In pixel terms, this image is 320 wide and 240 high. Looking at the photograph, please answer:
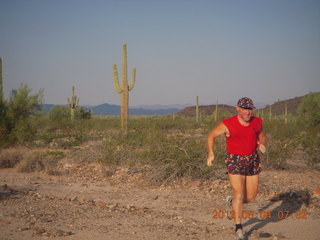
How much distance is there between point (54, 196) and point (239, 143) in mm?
4513

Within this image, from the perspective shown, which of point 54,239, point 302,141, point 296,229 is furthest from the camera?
point 302,141

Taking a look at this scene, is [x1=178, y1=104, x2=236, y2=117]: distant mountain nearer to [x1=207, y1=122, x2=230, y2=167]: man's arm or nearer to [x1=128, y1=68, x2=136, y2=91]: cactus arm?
[x1=128, y1=68, x2=136, y2=91]: cactus arm

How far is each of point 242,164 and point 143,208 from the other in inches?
101

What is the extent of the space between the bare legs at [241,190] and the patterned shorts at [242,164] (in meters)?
0.07

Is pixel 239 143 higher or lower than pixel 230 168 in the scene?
higher

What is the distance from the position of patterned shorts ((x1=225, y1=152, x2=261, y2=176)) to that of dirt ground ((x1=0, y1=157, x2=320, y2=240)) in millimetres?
913

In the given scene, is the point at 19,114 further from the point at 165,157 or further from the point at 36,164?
the point at 165,157

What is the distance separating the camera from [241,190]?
526 centimetres

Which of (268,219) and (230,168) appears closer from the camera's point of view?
(230,168)

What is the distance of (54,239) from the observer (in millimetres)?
5160

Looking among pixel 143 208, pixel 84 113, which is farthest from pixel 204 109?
pixel 143 208

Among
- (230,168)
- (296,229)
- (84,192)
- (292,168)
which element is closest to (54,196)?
(84,192)

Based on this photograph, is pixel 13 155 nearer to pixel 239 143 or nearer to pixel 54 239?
pixel 54 239

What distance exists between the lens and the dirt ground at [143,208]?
219 inches
